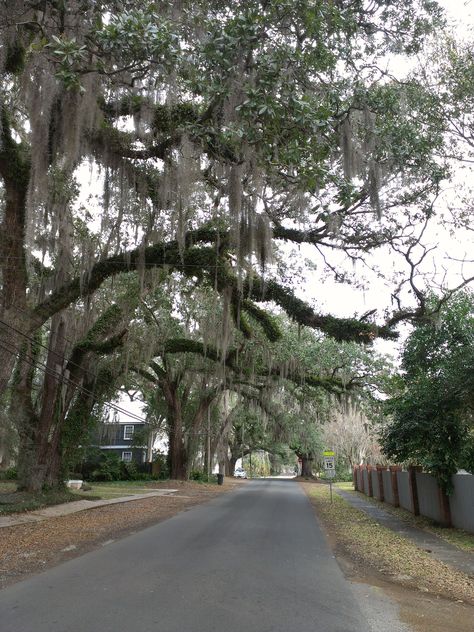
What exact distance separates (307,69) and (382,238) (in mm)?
5096

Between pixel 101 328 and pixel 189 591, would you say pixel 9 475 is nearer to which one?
pixel 101 328

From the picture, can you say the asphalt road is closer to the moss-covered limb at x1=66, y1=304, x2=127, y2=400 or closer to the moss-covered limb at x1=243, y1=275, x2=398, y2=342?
the moss-covered limb at x1=243, y1=275, x2=398, y2=342

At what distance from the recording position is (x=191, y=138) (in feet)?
29.2

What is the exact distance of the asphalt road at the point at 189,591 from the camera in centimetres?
427

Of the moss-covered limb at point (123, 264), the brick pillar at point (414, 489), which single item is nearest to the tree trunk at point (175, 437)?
the brick pillar at point (414, 489)

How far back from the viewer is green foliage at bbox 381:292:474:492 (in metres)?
11.0

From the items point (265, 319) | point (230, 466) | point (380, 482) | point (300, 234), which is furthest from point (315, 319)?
point (230, 466)

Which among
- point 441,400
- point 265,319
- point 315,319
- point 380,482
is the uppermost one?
point 265,319

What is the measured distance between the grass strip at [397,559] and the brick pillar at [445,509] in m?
1.25

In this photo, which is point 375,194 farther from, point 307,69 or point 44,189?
point 44,189

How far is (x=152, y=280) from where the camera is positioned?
511 inches

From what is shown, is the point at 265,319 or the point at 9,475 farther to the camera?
the point at 9,475

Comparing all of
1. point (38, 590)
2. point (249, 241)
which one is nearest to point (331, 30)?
point (249, 241)

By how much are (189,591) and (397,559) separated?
3960 mm
